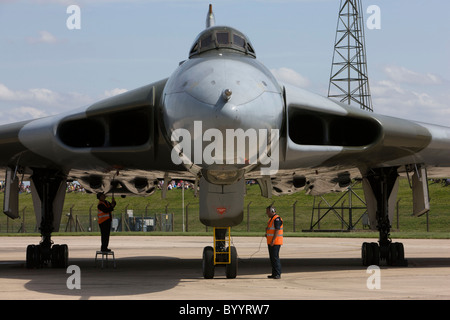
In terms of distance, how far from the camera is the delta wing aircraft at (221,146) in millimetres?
8883

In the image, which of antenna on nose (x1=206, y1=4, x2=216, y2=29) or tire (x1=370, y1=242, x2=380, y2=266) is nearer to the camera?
antenna on nose (x1=206, y1=4, x2=216, y2=29)

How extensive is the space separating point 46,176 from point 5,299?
598cm

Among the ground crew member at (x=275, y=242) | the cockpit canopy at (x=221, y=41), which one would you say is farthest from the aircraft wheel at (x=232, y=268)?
the cockpit canopy at (x=221, y=41)

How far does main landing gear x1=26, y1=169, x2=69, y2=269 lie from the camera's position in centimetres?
1443

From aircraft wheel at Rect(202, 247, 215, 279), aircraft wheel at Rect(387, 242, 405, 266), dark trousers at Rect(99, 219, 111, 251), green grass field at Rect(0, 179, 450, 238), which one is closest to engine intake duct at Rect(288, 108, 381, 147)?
aircraft wheel at Rect(202, 247, 215, 279)

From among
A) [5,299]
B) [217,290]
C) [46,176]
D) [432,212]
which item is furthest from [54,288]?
[432,212]

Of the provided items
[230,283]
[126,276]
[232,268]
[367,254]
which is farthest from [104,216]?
[367,254]

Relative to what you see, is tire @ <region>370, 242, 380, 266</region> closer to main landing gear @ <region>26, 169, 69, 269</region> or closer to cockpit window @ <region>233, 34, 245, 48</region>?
cockpit window @ <region>233, 34, 245, 48</region>

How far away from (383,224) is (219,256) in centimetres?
480

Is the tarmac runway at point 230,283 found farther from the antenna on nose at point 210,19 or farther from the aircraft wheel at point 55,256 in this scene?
the antenna on nose at point 210,19

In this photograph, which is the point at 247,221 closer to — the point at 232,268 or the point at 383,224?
the point at 383,224

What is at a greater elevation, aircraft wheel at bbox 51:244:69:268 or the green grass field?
the green grass field

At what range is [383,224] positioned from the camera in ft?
48.1

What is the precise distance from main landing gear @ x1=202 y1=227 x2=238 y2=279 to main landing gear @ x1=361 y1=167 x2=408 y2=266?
4.59m
